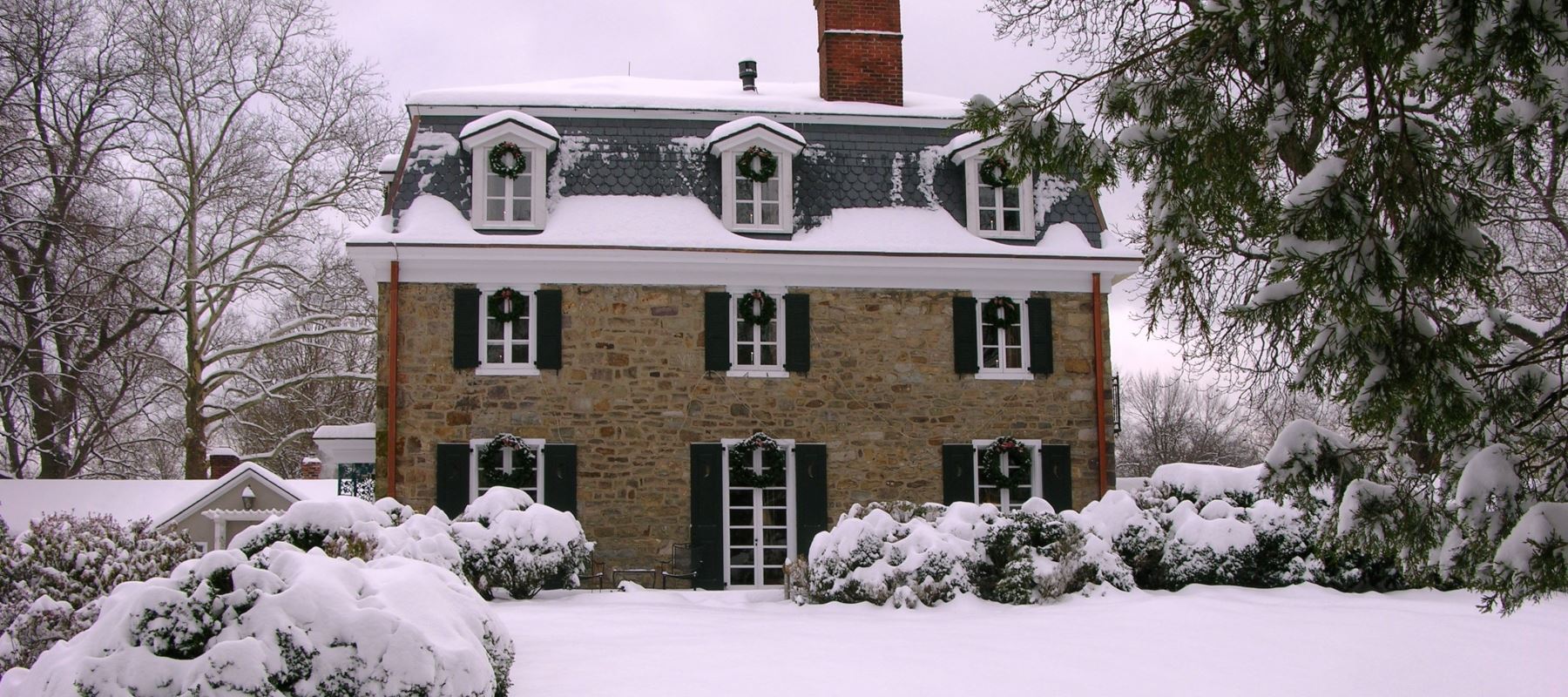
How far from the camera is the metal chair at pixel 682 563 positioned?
15773 millimetres

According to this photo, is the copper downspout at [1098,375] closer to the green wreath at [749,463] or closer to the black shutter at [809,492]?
the black shutter at [809,492]

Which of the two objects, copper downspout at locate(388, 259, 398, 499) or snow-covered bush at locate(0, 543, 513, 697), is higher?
copper downspout at locate(388, 259, 398, 499)

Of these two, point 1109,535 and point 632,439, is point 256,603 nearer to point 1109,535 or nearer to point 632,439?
point 1109,535

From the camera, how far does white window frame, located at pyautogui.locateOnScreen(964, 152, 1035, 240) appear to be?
17.1 metres

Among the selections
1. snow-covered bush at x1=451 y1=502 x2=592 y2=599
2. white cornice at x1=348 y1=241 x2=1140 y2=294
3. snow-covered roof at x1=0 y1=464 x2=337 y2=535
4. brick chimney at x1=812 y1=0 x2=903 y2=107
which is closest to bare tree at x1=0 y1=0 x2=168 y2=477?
snow-covered roof at x1=0 y1=464 x2=337 y2=535

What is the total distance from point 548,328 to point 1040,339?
21.2 ft

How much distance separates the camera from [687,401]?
53.1 feet

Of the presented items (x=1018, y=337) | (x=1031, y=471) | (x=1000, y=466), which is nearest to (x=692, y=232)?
(x=1018, y=337)

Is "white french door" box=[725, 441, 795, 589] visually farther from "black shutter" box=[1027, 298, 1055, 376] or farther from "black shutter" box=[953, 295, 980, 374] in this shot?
"black shutter" box=[1027, 298, 1055, 376]

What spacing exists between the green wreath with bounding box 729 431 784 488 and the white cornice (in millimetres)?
2043

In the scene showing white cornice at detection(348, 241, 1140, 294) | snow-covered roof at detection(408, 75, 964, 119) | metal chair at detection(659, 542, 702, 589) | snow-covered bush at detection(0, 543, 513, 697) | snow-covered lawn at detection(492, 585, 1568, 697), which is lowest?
metal chair at detection(659, 542, 702, 589)

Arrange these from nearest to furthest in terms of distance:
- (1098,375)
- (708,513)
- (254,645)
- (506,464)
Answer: (254,645) → (506,464) → (708,513) → (1098,375)

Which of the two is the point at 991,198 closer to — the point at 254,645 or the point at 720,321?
the point at 720,321

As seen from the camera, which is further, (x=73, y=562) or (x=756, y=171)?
(x=756, y=171)
